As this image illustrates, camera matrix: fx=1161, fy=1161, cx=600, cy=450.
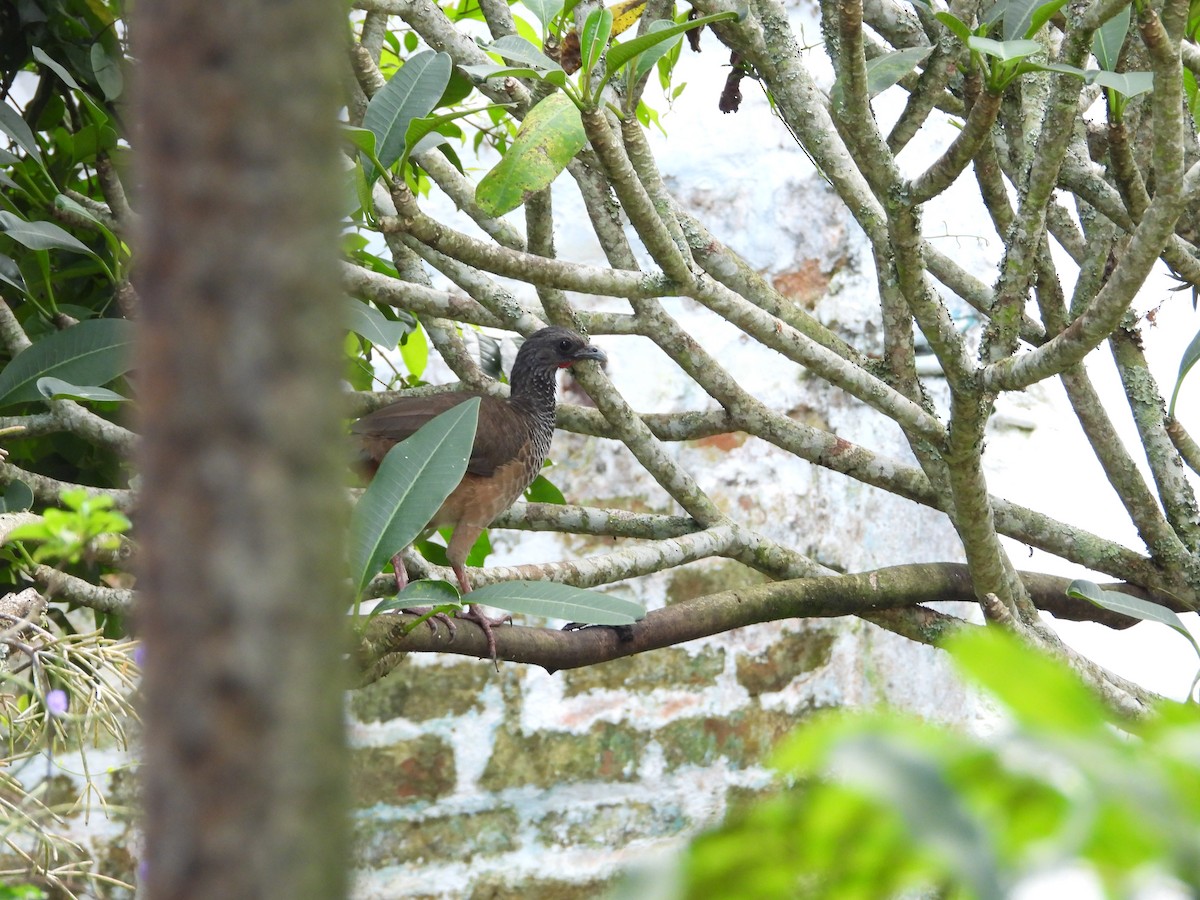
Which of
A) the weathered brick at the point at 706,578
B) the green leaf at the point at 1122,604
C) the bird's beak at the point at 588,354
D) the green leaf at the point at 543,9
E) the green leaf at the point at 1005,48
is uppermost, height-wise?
the green leaf at the point at 543,9

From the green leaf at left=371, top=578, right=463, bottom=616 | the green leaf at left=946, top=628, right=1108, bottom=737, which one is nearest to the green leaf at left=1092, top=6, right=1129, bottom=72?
the green leaf at left=371, top=578, right=463, bottom=616

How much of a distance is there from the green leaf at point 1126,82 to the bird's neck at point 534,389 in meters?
1.07

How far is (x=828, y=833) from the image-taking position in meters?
0.26

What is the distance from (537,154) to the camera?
3.86 feet

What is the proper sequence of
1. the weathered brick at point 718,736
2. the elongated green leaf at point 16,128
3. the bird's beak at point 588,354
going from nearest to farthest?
the elongated green leaf at point 16,128 < the bird's beak at point 588,354 < the weathered brick at point 718,736

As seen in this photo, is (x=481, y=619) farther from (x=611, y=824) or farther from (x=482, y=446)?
(x=611, y=824)

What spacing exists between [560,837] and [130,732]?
1.42 metres

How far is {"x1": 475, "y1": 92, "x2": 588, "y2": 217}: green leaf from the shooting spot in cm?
117

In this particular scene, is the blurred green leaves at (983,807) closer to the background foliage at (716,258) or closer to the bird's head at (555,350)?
the background foliage at (716,258)

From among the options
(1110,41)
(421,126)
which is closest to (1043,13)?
(1110,41)

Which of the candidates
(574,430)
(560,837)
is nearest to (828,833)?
(574,430)

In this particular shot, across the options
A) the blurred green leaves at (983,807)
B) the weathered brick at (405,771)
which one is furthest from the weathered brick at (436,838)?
the blurred green leaves at (983,807)

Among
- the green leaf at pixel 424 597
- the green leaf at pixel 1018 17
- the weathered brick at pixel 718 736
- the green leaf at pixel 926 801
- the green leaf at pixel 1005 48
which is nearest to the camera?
the green leaf at pixel 926 801

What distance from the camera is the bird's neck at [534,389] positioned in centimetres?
205
